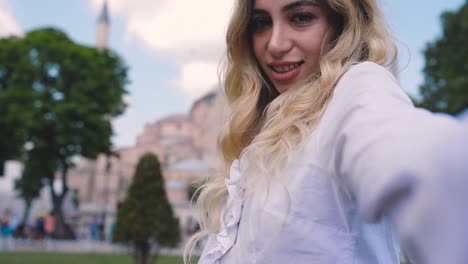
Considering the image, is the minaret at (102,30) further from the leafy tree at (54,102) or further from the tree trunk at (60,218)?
the tree trunk at (60,218)

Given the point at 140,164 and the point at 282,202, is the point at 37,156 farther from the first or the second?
the point at 282,202

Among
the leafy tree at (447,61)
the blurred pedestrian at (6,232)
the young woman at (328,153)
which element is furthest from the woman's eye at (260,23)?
the blurred pedestrian at (6,232)

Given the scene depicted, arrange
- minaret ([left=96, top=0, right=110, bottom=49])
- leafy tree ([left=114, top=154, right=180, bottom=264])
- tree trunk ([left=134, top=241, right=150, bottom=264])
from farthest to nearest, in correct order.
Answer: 1. minaret ([left=96, top=0, right=110, bottom=49])
2. tree trunk ([left=134, top=241, right=150, bottom=264])
3. leafy tree ([left=114, top=154, right=180, bottom=264])

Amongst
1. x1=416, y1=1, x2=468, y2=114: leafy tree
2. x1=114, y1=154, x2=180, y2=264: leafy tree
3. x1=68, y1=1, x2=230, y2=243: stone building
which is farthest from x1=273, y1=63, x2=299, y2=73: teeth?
x1=68, y1=1, x2=230, y2=243: stone building

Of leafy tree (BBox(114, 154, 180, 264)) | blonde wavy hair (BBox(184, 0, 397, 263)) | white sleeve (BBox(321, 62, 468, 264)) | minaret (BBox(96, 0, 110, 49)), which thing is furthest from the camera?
minaret (BBox(96, 0, 110, 49))

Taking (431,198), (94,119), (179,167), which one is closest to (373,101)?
(431,198)

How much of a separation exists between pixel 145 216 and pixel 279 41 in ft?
36.8

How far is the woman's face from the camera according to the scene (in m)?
1.31

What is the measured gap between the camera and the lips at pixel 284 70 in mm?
1371

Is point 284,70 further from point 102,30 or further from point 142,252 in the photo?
point 102,30

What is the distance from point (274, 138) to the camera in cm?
122

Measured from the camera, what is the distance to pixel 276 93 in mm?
1711

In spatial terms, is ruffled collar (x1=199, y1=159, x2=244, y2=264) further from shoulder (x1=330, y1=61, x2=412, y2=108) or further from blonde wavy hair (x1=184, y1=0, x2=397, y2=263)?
shoulder (x1=330, y1=61, x2=412, y2=108)

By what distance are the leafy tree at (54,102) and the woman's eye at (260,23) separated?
2962 centimetres
